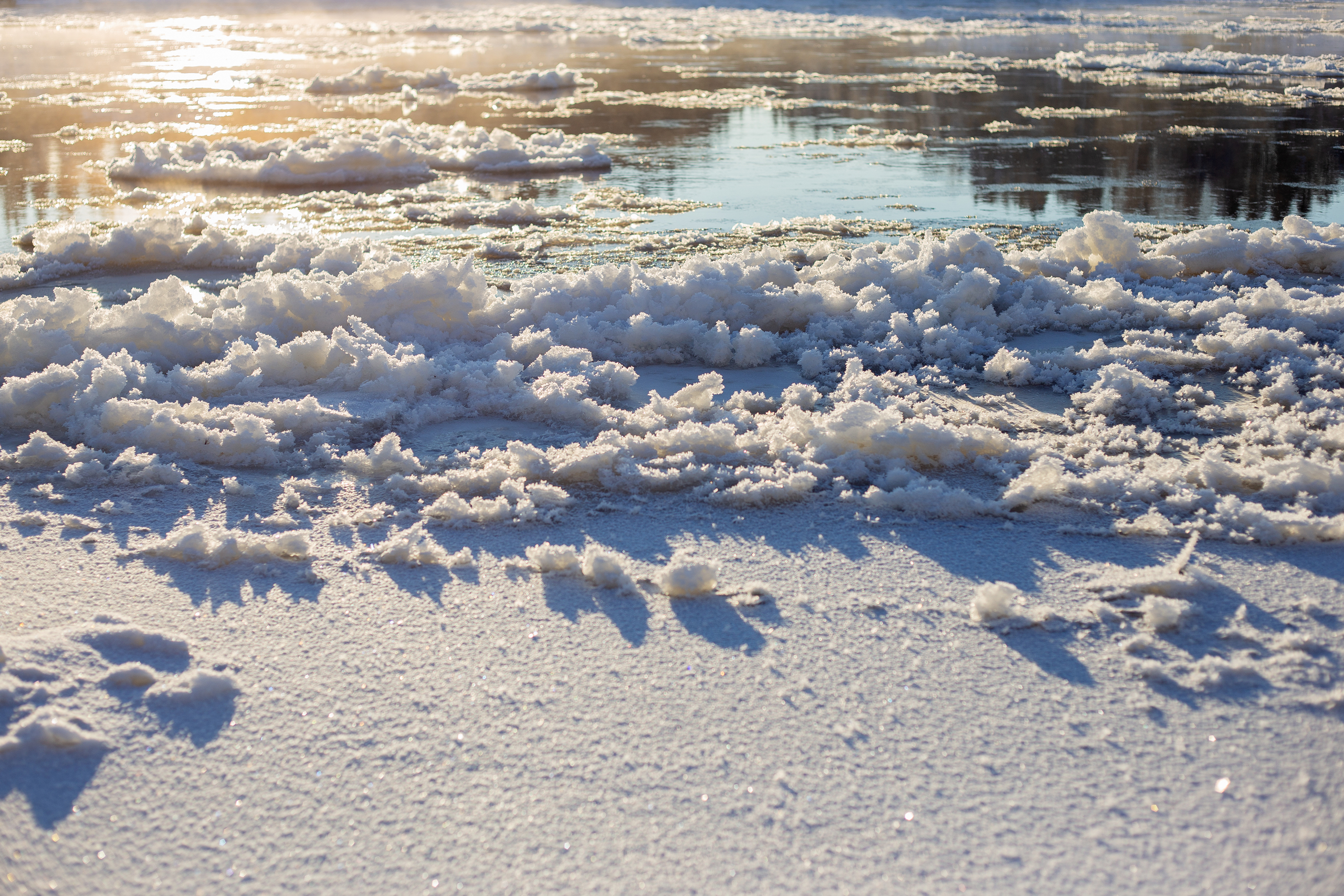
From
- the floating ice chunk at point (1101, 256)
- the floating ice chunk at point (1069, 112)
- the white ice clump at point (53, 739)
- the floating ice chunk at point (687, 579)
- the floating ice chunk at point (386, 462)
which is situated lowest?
the white ice clump at point (53, 739)

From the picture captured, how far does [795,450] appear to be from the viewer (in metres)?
2.92

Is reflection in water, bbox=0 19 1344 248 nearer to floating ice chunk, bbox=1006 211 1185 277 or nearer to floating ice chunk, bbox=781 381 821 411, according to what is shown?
floating ice chunk, bbox=1006 211 1185 277

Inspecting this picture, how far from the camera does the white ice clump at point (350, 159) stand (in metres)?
8.20

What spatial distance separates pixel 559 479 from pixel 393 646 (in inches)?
34.2

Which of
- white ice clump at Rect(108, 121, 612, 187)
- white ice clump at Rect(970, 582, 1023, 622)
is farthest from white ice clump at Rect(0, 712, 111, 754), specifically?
white ice clump at Rect(108, 121, 612, 187)

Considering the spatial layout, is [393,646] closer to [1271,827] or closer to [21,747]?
[21,747]

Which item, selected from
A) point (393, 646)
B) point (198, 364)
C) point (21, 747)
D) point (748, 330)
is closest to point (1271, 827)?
Answer: point (393, 646)

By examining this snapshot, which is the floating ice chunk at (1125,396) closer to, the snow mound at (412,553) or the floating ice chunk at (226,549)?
the snow mound at (412,553)

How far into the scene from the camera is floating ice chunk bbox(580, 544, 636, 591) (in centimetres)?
227

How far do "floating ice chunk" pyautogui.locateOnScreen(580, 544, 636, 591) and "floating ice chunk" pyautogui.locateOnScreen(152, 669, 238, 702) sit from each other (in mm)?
759

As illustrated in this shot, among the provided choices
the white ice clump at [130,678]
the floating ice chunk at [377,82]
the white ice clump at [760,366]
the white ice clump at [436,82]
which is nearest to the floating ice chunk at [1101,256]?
the white ice clump at [760,366]

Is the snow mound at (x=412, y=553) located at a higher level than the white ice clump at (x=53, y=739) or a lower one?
higher

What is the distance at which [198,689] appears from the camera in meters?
1.89

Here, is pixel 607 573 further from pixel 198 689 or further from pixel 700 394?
pixel 700 394
